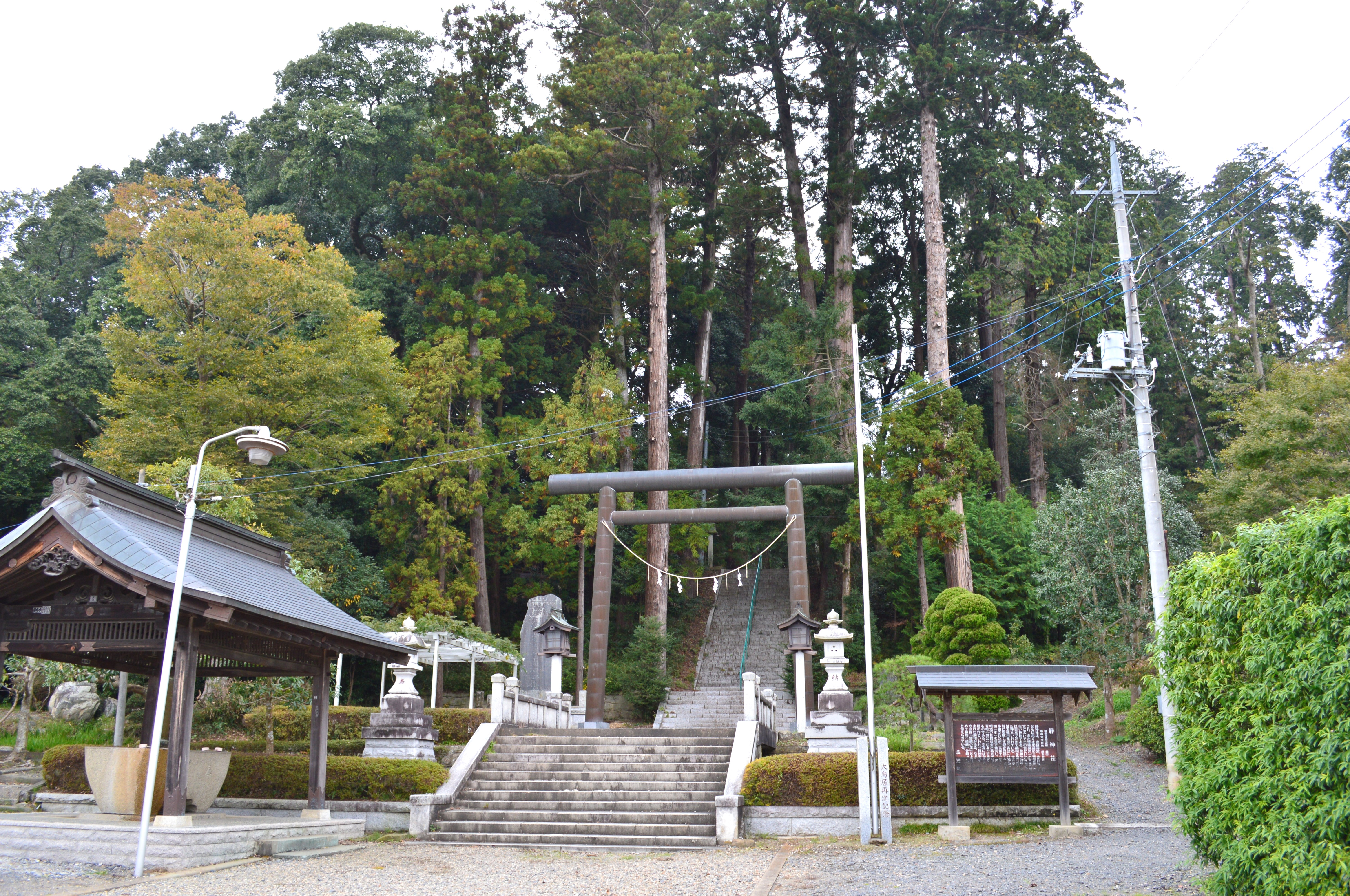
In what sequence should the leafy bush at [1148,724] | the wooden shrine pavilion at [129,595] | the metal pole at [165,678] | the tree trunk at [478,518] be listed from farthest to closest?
the tree trunk at [478,518]
the leafy bush at [1148,724]
the wooden shrine pavilion at [129,595]
the metal pole at [165,678]

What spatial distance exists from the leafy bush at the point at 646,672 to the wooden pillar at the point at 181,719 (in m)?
13.7

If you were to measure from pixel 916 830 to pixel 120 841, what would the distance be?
30.3 feet

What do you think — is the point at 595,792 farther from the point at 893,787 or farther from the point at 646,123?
the point at 646,123

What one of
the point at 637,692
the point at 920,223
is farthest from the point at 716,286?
the point at 637,692

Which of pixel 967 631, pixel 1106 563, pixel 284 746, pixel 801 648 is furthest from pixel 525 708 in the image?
pixel 1106 563

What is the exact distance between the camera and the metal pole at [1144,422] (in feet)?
40.6

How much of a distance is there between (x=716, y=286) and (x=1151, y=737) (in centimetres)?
2595

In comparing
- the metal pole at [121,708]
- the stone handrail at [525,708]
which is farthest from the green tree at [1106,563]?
the metal pole at [121,708]

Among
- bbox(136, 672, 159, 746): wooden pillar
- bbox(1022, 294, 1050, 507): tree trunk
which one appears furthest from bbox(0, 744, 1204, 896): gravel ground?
bbox(1022, 294, 1050, 507): tree trunk

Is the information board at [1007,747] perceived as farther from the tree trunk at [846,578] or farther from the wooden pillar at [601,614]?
the tree trunk at [846,578]

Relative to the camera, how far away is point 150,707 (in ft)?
44.3

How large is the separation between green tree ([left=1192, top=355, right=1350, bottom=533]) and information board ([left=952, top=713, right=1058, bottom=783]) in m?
8.44

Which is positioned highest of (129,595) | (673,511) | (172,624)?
(673,511)

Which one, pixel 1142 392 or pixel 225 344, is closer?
pixel 1142 392
